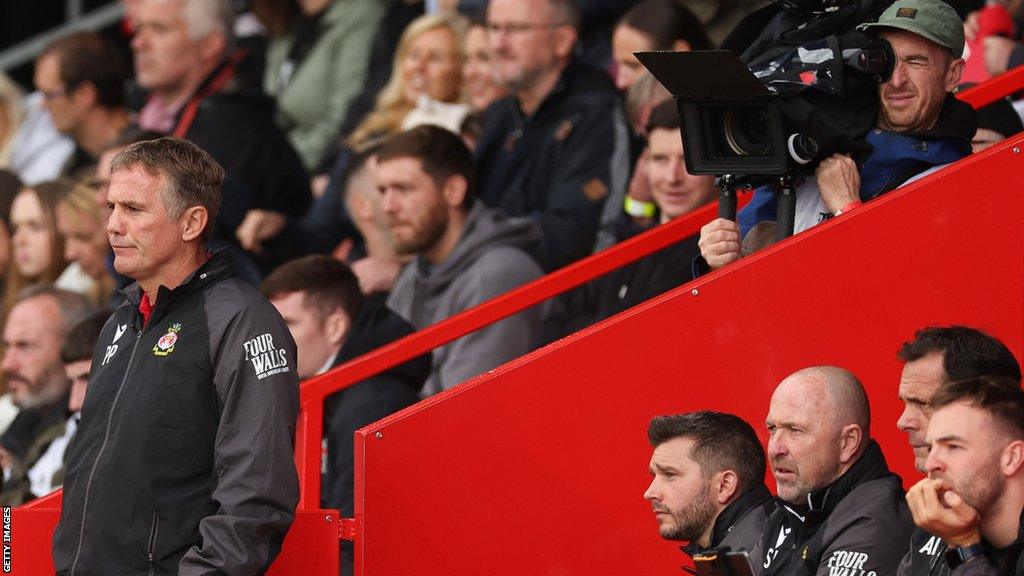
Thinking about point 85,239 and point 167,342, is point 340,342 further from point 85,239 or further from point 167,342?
point 85,239

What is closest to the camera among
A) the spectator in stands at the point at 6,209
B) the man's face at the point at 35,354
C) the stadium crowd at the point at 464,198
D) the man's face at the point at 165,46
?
the stadium crowd at the point at 464,198

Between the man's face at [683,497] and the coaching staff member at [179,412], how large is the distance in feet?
2.98

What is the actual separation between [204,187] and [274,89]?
623 centimetres

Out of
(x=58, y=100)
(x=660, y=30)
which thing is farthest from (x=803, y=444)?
(x=58, y=100)

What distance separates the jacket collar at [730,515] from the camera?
436 centimetres

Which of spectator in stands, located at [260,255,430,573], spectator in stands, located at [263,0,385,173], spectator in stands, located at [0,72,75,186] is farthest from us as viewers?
spectator in stands, located at [0,72,75,186]

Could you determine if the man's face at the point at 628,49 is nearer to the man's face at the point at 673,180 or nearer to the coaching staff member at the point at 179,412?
the man's face at the point at 673,180

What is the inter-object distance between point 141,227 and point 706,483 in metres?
1.48

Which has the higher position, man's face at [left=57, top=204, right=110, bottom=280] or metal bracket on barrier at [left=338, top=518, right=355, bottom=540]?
man's face at [left=57, top=204, right=110, bottom=280]

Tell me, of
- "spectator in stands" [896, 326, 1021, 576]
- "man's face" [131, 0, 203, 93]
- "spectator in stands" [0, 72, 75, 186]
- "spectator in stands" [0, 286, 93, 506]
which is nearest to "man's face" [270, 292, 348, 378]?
"spectator in stands" [0, 286, 93, 506]

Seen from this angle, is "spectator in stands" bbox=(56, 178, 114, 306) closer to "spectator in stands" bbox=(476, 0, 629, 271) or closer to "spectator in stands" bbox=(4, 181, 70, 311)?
"spectator in stands" bbox=(4, 181, 70, 311)

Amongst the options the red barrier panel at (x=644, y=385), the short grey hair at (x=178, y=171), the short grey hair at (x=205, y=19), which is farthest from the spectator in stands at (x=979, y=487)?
the short grey hair at (x=205, y=19)

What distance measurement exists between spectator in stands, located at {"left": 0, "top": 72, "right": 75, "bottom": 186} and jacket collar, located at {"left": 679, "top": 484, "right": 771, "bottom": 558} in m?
7.09

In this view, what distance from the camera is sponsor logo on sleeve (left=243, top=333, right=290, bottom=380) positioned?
13.7 feet
